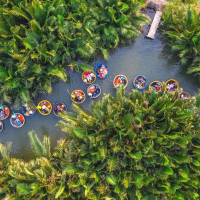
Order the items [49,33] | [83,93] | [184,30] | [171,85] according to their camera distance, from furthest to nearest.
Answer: [83,93]
[171,85]
[184,30]
[49,33]

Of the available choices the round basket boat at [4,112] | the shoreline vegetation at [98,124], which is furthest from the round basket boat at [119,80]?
the round basket boat at [4,112]

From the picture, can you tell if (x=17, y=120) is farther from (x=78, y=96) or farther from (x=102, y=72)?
(x=102, y=72)

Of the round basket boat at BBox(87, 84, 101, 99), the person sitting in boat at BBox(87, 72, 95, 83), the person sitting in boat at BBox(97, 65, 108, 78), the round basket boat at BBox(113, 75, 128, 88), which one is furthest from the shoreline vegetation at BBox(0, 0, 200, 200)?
the round basket boat at BBox(113, 75, 128, 88)

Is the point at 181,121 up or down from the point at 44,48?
down

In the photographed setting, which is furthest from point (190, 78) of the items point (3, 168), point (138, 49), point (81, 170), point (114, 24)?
point (3, 168)

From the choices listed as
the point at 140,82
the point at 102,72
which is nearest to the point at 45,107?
the point at 102,72

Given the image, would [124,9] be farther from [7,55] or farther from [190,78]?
[7,55]
